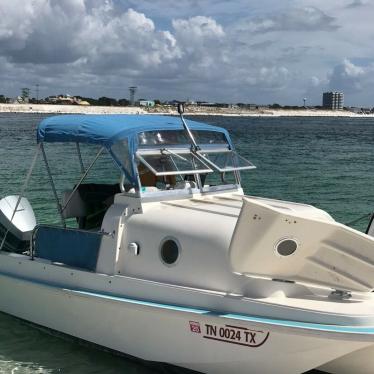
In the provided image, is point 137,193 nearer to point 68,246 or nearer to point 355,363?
point 68,246

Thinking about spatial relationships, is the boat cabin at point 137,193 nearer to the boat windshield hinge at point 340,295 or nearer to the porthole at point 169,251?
the porthole at point 169,251

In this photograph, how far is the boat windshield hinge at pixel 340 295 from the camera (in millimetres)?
6309

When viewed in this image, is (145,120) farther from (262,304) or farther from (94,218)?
(262,304)

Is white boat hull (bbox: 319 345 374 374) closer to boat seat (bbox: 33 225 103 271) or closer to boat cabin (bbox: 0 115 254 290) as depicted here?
boat cabin (bbox: 0 115 254 290)

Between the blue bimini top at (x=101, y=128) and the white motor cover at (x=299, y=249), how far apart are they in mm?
2263

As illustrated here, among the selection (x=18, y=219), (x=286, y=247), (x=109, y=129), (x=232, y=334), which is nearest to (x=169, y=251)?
(x=232, y=334)

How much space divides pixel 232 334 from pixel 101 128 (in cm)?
319

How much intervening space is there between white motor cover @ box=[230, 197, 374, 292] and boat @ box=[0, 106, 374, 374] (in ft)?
0.04

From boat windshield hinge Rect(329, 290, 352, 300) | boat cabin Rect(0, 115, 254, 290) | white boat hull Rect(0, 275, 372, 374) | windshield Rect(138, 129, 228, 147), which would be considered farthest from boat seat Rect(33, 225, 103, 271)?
boat windshield hinge Rect(329, 290, 352, 300)

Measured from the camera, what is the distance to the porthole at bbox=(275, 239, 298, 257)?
20.4 feet

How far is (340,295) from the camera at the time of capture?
6.34 m

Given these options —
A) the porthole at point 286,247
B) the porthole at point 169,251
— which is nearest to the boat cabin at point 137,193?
the porthole at point 169,251

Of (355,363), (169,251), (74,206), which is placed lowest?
(355,363)

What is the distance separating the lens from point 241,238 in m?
6.27
